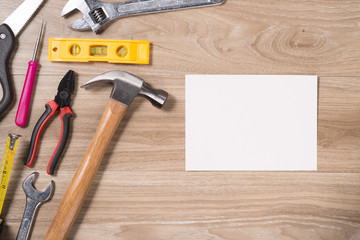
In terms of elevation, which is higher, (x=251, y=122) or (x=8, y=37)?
(x=8, y=37)

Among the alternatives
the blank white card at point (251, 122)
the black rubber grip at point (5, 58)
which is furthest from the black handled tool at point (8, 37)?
the blank white card at point (251, 122)

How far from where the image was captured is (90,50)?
0.81 metres

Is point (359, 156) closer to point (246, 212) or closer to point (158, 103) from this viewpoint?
point (246, 212)

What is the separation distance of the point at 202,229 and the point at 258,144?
0.90ft

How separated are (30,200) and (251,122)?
0.61 m

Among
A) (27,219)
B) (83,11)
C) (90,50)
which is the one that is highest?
(83,11)

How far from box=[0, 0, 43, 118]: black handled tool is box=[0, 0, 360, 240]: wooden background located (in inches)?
0.8

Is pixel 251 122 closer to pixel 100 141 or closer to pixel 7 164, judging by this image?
pixel 100 141

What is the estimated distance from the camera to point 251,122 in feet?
2.76

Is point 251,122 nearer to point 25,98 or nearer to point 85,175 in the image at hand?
point 85,175

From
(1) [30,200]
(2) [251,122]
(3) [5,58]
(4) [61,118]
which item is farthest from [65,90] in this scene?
(2) [251,122]

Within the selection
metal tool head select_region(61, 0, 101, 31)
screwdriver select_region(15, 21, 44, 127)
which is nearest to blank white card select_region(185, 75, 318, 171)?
metal tool head select_region(61, 0, 101, 31)

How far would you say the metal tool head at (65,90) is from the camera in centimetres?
80

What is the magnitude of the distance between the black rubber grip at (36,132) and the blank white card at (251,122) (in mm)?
360
